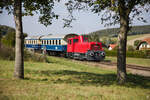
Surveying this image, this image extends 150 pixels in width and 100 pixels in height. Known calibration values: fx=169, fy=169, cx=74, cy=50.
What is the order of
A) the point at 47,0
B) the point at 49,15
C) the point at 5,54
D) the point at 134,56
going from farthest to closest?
Answer: 1. the point at 134,56
2. the point at 5,54
3. the point at 49,15
4. the point at 47,0

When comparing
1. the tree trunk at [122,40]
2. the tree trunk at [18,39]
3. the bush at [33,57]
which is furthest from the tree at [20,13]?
the bush at [33,57]

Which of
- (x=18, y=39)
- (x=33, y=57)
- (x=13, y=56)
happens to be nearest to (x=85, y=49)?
(x=33, y=57)

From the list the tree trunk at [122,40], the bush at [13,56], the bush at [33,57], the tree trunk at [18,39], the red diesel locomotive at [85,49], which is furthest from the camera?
the red diesel locomotive at [85,49]

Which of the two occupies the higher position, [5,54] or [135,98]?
[5,54]

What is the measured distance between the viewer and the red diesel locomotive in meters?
21.9

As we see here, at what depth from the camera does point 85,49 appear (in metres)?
22.3

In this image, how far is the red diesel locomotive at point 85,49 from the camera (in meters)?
21.9

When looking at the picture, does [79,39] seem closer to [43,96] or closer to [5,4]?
[5,4]

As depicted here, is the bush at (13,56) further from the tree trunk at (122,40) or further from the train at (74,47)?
the tree trunk at (122,40)

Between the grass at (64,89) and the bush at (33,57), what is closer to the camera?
the grass at (64,89)

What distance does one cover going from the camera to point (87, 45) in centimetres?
2203

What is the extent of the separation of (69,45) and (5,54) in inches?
412

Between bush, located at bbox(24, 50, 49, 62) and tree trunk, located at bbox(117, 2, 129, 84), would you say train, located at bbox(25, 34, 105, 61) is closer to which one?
bush, located at bbox(24, 50, 49, 62)

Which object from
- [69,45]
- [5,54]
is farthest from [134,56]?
[5,54]
